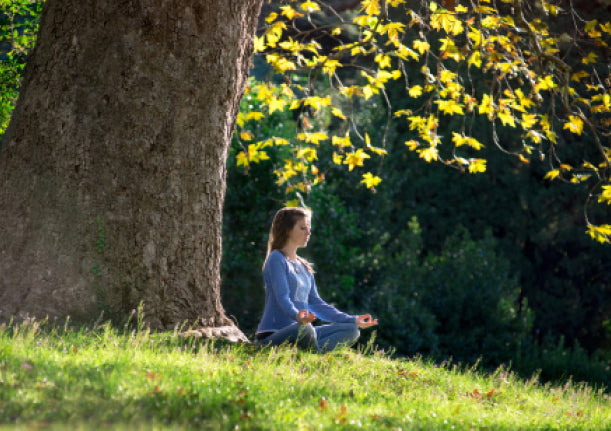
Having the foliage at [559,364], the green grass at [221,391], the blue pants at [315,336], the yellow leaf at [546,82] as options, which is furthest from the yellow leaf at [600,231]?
the foliage at [559,364]

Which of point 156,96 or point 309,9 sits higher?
point 309,9

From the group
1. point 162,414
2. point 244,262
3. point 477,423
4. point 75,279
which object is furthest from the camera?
point 244,262

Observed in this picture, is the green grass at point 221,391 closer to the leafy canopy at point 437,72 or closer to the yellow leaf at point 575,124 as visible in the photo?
the leafy canopy at point 437,72

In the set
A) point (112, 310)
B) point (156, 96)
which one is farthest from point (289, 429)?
point (156, 96)

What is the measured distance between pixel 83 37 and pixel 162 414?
3535 mm

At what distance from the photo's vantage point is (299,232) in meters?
7.15

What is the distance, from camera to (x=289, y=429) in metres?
4.14

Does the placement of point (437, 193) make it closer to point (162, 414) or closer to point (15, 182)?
point (15, 182)

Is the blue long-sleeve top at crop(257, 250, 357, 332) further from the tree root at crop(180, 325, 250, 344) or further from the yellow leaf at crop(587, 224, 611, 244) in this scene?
the yellow leaf at crop(587, 224, 611, 244)

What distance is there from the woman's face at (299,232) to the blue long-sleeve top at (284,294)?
0.22m

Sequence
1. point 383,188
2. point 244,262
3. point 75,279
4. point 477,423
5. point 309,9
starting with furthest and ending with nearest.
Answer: point 383,188
point 244,262
point 309,9
point 75,279
point 477,423

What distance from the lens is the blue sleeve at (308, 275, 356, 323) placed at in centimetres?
719

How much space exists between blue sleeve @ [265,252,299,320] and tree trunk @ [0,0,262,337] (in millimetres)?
881

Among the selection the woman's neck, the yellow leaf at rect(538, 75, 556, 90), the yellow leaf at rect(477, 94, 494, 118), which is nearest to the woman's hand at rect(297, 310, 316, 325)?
the woman's neck
